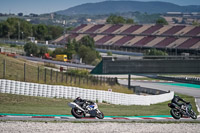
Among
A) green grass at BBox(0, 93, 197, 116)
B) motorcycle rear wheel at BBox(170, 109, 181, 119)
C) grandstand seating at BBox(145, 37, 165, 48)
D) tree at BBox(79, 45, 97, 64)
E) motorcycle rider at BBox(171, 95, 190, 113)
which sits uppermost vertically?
motorcycle rider at BBox(171, 95, 190, 113)

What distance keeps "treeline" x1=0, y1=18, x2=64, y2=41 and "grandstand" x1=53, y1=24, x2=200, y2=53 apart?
50.9 ft

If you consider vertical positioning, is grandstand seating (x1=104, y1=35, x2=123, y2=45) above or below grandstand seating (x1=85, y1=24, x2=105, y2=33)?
below

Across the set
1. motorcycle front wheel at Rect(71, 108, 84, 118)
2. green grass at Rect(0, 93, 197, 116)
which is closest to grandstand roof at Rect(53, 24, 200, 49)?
green grass at Rect(0, 93, 197, 116)

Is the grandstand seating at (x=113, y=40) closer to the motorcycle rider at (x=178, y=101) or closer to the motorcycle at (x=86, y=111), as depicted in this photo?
the motorcycle rider at (x=178, y=101)

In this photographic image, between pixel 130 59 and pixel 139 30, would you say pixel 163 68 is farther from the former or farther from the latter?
pixel 139 30

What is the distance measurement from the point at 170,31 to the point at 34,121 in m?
110

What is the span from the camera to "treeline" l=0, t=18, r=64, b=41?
148m

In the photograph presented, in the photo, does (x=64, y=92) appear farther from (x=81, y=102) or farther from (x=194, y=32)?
(x=194, y=32)

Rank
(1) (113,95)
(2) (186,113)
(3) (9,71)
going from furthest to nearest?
(3) (9,71) → (1) (113,95) → (2) (186,113)

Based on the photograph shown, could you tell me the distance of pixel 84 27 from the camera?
524 feet

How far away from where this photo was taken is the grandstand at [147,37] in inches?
4437

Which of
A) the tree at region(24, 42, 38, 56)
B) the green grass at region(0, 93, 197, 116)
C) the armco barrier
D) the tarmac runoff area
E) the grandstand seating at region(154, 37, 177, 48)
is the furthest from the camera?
the grandstand seating at region(154, 37, 177, 48)

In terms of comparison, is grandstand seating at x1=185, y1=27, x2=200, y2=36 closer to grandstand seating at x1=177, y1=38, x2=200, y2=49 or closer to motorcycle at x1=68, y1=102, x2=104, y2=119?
grandstand seating at x1=177, y1=38, x2=200, y2=49

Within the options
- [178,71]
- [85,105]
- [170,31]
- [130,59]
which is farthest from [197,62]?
[170,31]
